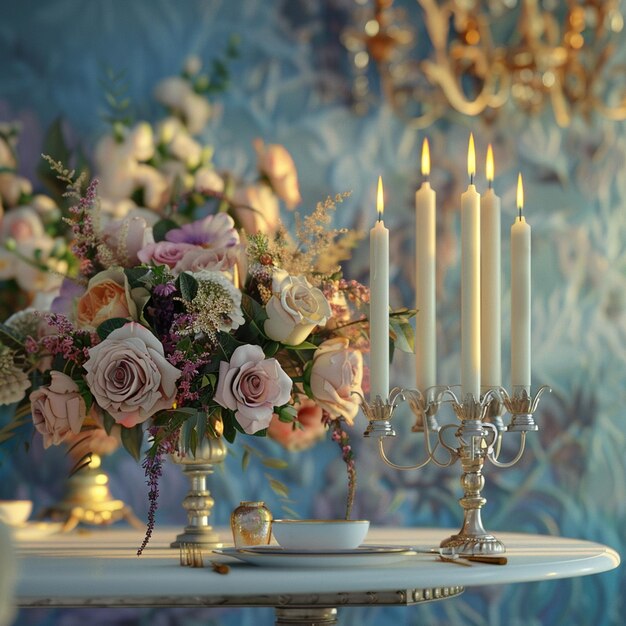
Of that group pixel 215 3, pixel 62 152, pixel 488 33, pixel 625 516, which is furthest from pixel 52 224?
pixel 625 516

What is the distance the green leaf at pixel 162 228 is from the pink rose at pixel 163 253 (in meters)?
0.12

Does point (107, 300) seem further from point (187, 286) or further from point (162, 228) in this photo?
point (162, 228)

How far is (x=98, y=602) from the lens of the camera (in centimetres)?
112

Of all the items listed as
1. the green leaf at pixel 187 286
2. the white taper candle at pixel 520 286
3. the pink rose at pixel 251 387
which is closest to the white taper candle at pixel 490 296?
the white taper candle at pixel 520 286

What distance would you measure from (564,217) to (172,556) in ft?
5.06

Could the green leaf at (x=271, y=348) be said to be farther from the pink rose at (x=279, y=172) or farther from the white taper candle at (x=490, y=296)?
the pink rose at (x=279, y=172)

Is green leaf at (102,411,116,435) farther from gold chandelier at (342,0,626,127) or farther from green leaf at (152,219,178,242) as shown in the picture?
gold chandelier at (342,0,626,127)

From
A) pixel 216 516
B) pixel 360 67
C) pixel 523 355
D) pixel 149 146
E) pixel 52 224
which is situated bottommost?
pixel 216 516

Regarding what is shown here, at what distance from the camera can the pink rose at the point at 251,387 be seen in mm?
1330

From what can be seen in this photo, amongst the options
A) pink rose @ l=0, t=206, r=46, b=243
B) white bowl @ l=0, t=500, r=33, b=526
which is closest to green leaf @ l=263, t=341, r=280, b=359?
white bowl @ l=0, t=500, r=33, b=526

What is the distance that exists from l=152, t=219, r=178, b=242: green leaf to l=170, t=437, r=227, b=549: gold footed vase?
314mm

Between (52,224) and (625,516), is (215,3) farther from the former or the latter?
(625,516)

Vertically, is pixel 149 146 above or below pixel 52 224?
above

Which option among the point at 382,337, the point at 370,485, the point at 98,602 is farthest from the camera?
the point at 370,485
